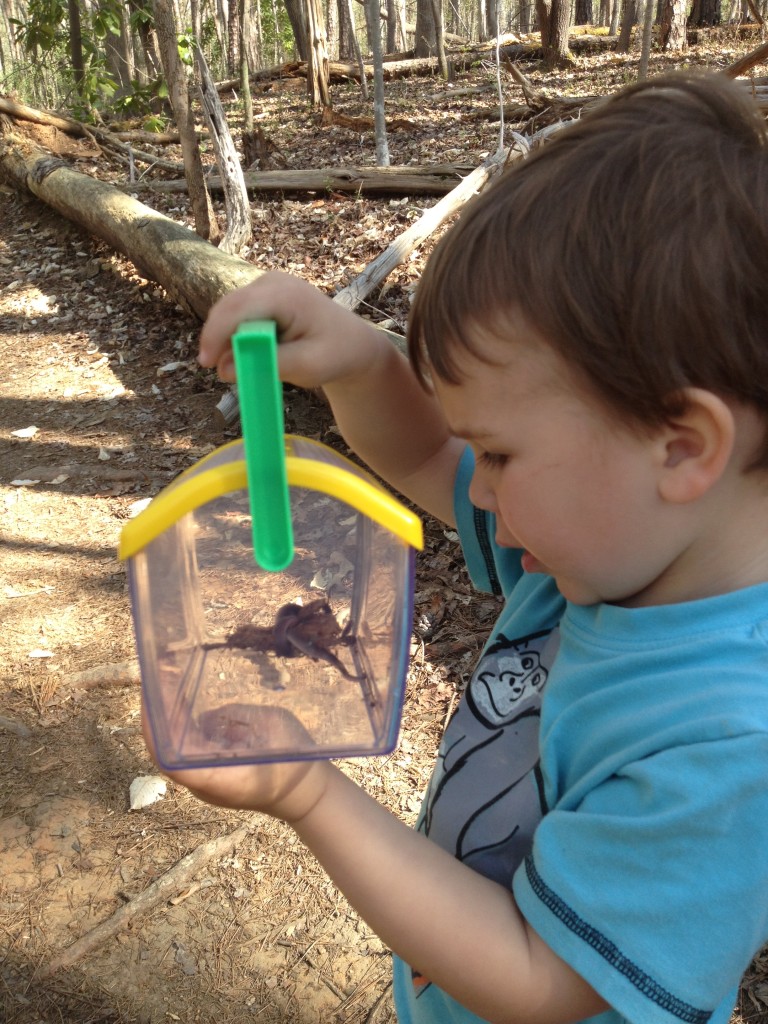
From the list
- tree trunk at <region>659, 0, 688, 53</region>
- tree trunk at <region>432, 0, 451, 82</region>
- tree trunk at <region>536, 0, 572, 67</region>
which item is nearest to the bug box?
tree trunk at <region>432, 0, 451, 82</region>

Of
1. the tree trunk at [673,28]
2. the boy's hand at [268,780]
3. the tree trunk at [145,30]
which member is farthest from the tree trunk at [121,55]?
the boy's hand at [268,780]

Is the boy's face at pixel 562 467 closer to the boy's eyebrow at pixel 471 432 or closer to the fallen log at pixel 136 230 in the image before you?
the boy's eyebrow at pixel 471 432

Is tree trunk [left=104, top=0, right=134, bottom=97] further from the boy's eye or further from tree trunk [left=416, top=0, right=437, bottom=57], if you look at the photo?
the boy's eye

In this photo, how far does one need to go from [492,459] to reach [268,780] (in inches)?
17.1

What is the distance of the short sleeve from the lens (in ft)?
2.54

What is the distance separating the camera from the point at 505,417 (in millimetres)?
905

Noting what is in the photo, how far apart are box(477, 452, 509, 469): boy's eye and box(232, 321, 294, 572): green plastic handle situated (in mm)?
292

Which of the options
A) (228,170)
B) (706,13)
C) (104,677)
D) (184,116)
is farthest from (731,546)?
(706,13)

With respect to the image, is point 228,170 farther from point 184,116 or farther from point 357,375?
point 357,375

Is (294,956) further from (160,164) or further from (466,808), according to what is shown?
(160,164)

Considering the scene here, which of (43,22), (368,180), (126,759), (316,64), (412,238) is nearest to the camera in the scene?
(126,759)

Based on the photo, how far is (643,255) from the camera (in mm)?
804

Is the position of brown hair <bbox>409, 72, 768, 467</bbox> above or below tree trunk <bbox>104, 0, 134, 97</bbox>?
below

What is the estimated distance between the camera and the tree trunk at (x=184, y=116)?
5473 millimetres
